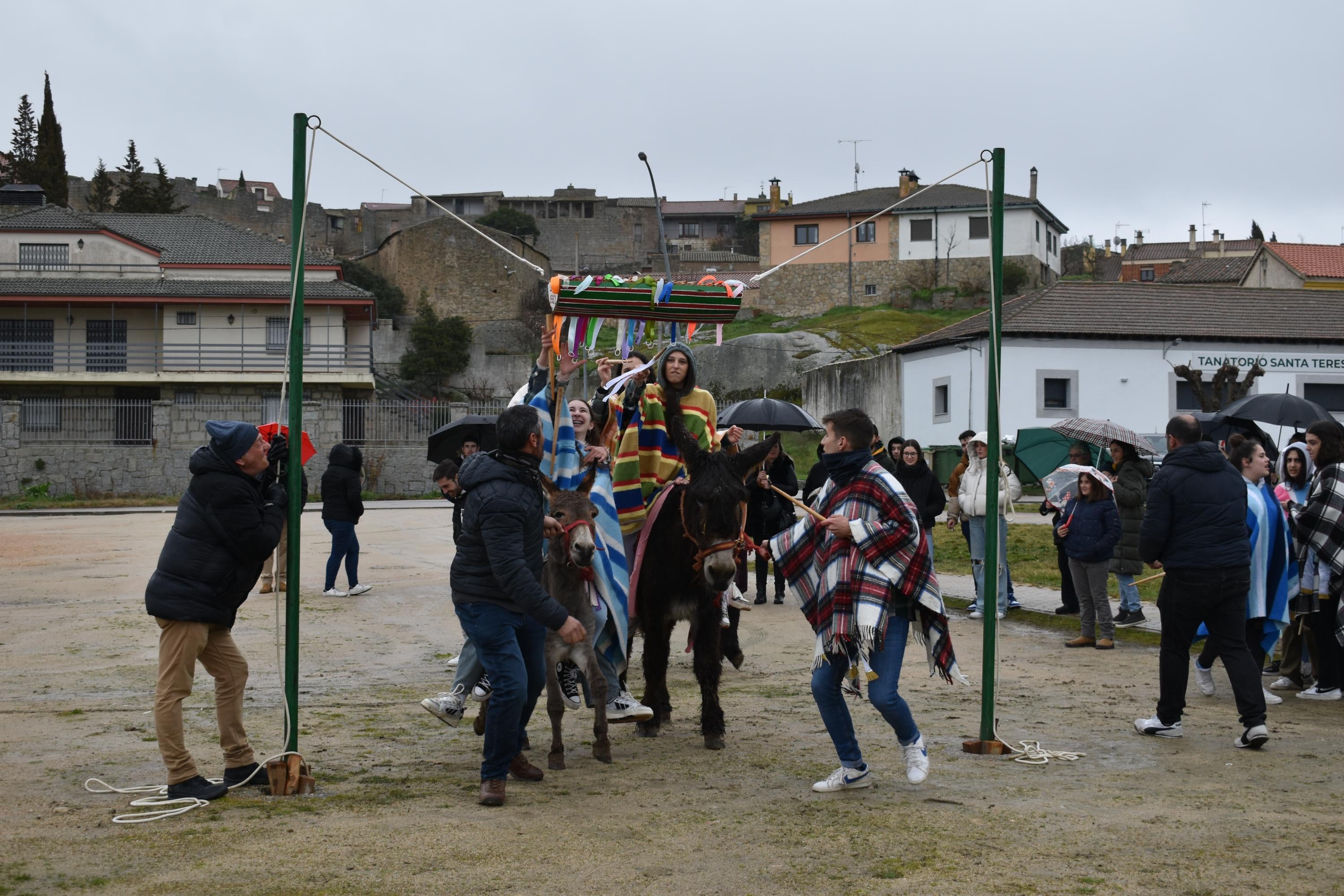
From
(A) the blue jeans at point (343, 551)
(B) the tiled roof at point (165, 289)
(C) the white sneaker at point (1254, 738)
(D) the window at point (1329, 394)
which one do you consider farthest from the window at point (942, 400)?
(C) the white sneaker at point (1254, 738)

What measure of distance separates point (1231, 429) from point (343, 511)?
33.8ft

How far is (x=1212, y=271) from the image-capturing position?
6594 cm

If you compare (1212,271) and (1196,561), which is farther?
(1212,271)

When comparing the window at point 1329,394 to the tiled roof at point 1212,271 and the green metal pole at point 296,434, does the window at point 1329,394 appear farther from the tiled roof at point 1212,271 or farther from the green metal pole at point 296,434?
the green metal pole at point 296,434

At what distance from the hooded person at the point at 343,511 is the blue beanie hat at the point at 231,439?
822cm

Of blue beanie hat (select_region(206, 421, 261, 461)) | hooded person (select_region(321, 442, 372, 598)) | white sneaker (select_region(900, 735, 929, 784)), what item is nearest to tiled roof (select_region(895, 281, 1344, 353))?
hooded person (select_region(321, 442, 372, 598))

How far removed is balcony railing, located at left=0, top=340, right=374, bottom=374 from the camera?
43938 millimetres

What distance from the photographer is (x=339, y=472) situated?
1439 centimetres

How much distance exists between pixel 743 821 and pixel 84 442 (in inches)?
1457

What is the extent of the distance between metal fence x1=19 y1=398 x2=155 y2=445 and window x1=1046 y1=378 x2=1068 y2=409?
27.7 meters

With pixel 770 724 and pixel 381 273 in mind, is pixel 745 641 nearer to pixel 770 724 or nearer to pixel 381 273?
pixel 770 724

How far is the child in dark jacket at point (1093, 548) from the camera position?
1106cm

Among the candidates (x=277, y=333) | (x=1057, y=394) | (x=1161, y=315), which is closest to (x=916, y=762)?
(x=1057, y=394)

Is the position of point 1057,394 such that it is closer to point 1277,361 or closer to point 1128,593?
point 1277,361
